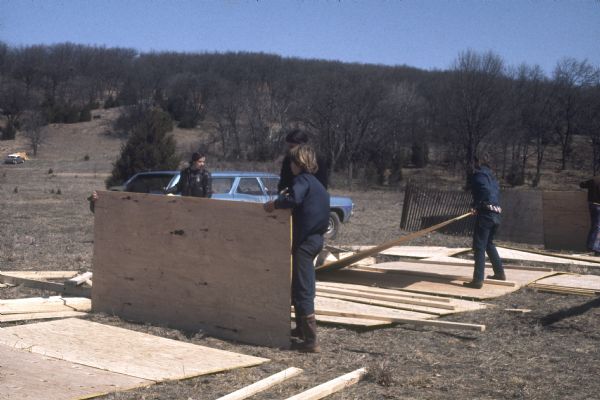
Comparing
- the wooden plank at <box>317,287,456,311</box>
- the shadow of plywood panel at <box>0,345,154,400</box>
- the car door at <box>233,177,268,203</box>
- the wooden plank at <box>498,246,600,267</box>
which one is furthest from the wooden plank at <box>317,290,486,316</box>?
the car door at <box>233,177,268,203</box>

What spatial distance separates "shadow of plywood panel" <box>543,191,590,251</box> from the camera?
15070 millimetres

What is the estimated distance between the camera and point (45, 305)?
24.5 ft

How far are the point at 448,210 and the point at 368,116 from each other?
36438 millimetres

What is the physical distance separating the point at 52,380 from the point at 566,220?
12617 mm

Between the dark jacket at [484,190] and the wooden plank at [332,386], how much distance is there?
167 inches

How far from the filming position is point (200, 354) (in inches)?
226

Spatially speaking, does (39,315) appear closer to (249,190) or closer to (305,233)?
(305,233)

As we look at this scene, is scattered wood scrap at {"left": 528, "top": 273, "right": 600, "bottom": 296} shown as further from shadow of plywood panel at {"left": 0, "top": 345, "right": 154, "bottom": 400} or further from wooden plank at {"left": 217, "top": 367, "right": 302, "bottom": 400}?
shadow of plywood panel at {"left": 0, "top": 345, "right": 154, "bottom": 400}

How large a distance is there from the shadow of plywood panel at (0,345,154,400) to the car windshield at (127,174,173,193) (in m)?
9.34

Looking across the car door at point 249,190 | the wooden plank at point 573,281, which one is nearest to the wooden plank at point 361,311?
the wooden plank at point 573,281

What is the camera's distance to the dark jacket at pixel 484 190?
29.5 feet

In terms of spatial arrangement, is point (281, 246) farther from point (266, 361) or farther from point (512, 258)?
point (512, 258)

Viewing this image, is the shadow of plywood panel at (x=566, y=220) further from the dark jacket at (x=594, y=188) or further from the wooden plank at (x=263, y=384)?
the wooden plank at (x=263, y=384)

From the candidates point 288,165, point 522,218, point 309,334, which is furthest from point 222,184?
point 309,334
